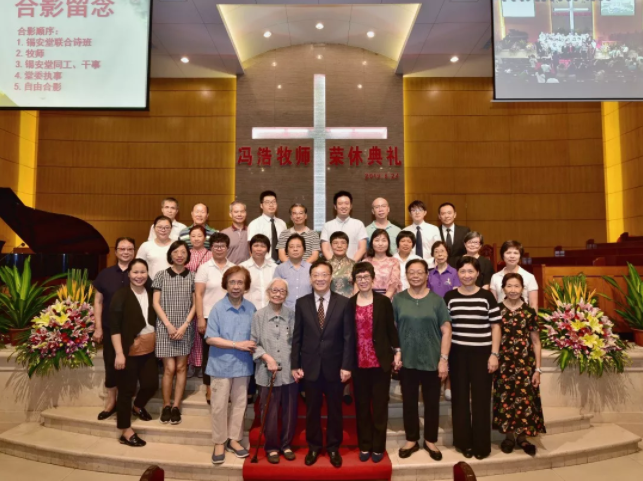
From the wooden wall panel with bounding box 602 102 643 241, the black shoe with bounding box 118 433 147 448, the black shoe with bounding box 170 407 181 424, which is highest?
the wooden wall panel with bounding box 602 102 643 241

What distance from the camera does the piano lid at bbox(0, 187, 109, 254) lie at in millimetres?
4867

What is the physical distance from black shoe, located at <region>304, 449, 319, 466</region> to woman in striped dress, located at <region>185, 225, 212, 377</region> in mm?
1149

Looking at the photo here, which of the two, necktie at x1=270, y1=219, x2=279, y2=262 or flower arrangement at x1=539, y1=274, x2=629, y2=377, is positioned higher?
necktie at x1=270, y1=219, x2=279, y2=262

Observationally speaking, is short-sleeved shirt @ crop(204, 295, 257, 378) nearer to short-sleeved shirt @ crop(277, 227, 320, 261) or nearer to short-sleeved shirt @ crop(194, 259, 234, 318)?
short-sleeved shirt @ crop(194, 259, 234, 318)

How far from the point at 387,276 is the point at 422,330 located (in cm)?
56

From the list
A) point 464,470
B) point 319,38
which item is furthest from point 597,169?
point 464,470

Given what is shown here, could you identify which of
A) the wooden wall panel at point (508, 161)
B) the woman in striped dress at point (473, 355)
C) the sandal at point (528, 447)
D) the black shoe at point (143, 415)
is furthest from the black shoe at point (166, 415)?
the wooden wall panel at point (508, 161)

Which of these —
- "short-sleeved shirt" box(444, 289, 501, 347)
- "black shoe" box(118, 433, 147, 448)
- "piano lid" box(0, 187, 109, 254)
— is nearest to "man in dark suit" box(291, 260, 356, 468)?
"short-sleeved shirt" box(444, 289, 501, 347)

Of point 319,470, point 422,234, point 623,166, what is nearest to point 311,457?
point 319,470

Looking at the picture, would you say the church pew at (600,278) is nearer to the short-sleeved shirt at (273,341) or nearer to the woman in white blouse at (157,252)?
the short-sleeved shirt at (273,341)

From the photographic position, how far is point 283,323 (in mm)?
2934

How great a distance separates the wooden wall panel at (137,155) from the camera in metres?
7.85

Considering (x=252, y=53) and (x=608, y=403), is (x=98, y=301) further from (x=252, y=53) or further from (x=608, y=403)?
(x=252, y=53)

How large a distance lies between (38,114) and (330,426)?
26.4ft
